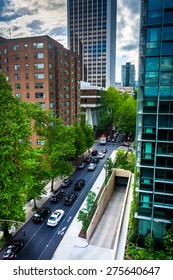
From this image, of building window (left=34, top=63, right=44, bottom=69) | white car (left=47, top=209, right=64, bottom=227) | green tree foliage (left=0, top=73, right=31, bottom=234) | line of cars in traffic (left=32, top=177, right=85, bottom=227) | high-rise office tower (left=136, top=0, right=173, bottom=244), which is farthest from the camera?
building window (left=34, top=63, right=44, bottom=69)

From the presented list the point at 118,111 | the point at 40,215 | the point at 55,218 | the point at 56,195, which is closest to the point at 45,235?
the point at 55,218

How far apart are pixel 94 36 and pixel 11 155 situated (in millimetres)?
38629

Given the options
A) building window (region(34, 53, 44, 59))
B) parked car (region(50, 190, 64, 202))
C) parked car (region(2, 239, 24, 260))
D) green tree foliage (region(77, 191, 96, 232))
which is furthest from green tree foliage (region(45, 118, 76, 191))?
building window (region(34, 53, 44, 59))

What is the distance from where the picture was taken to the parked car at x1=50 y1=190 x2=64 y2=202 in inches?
451

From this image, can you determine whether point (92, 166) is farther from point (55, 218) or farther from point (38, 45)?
point (38, 45)

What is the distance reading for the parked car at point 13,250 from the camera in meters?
7.30

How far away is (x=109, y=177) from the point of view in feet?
44.0

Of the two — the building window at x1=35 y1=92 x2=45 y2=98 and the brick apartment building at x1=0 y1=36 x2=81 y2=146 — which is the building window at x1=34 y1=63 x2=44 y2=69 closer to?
the brick apartment building at x1=0 y1=36 x2=81 y2=146

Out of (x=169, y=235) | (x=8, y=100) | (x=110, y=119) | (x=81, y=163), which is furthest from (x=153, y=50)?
→ (x=110, y=119)

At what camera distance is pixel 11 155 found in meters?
7.07

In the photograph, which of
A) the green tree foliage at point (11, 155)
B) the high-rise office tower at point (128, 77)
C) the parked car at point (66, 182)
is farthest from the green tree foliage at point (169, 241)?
the high-rise office tower at point (128, 77)

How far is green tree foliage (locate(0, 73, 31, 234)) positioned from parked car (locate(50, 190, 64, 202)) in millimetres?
4443

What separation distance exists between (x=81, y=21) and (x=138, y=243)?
134 feet

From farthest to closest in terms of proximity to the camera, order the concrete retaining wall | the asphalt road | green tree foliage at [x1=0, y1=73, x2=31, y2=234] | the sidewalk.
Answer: the concrete retaining wall
the asphalt road
the sidewalk
green tree foliage at [x1=0, y1=73, x2=31, y2=234]
